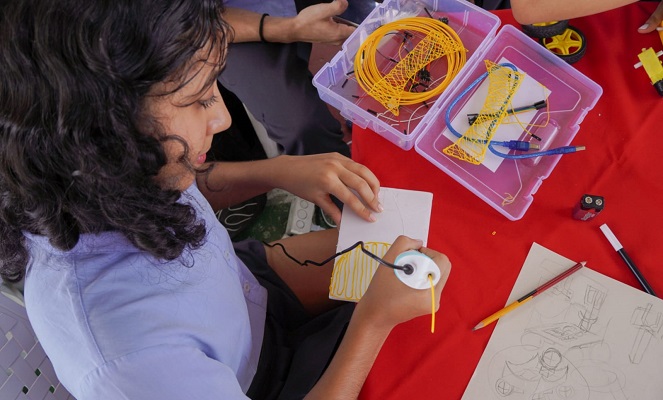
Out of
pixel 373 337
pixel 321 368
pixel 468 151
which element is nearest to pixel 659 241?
pixel 468 151

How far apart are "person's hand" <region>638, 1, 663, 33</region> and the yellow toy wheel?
9 centimetres

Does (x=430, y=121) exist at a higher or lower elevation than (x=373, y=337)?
higher

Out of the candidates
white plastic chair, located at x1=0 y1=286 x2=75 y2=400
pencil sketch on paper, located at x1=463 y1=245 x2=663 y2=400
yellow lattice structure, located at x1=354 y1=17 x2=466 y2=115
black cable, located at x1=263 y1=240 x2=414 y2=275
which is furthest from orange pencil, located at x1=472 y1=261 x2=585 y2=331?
white plastic chair, located at x1=0 y1=286 x2=75 y2=400

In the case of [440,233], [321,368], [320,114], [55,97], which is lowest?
[321,368]

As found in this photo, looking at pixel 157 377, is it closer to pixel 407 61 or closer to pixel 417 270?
pixel 417 270

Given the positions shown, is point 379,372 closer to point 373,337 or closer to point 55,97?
point 373,337

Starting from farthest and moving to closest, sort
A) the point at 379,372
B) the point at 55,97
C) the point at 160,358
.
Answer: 1. the point at 379,372
2. the point at 160,358
3. the point at 55,97

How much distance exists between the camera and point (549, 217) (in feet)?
2.56

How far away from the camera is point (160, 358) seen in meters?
0.60

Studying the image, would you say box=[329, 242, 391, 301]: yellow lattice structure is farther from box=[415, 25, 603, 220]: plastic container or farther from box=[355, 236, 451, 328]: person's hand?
box=[415, 25, 603, 220]: plastic container

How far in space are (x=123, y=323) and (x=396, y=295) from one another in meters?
0.36

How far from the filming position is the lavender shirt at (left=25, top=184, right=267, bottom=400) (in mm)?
580

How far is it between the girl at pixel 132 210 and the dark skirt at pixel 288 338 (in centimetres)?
1

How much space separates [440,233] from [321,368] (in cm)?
33
